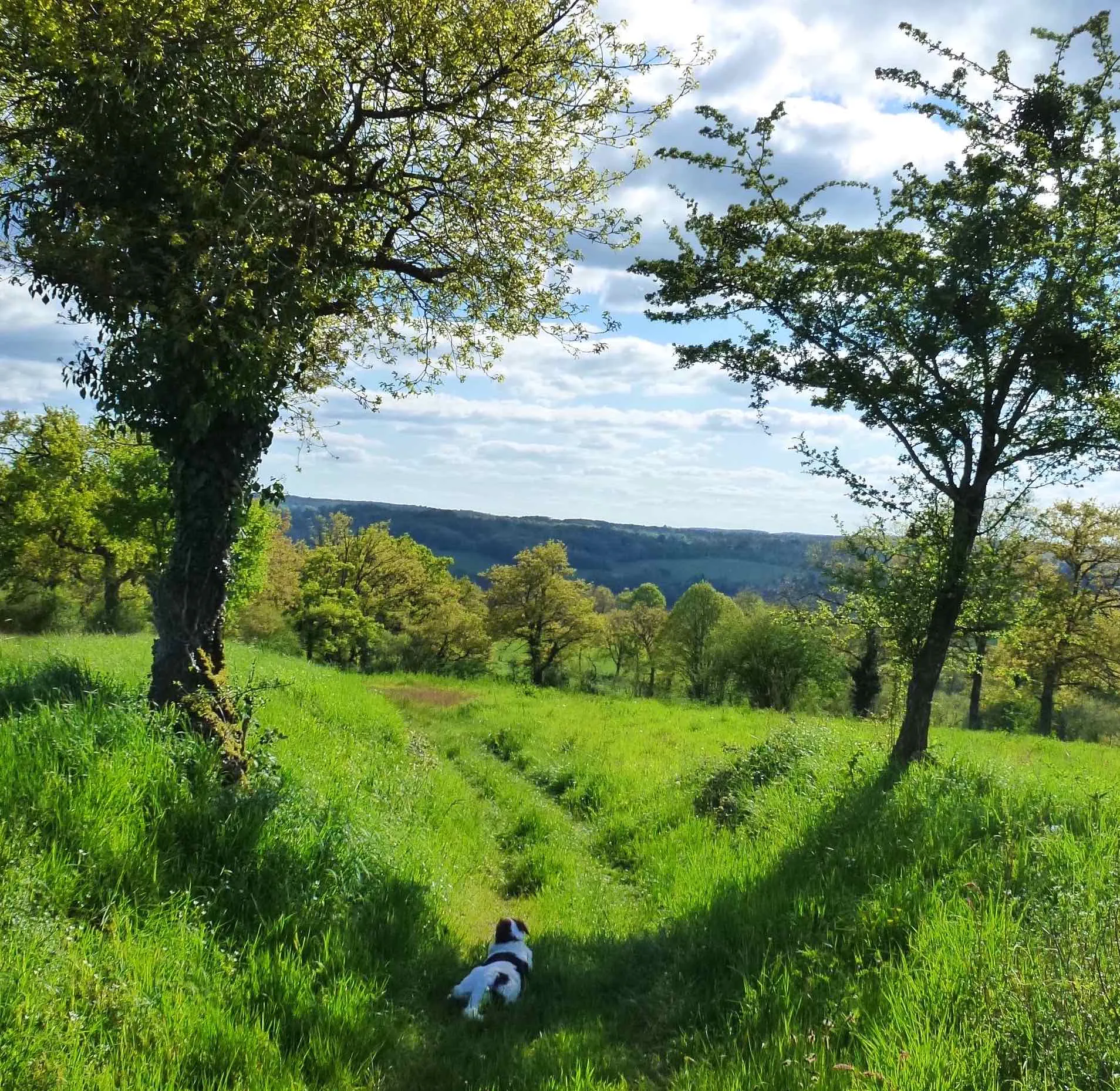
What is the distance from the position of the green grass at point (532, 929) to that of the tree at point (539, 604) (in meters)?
50.4

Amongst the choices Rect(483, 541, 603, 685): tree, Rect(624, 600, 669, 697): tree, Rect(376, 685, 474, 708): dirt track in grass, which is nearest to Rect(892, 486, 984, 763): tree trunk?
Rect(376, 685, 474, 708): dirt track in grass

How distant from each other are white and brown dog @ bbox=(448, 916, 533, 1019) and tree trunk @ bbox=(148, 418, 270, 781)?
346 centimetres

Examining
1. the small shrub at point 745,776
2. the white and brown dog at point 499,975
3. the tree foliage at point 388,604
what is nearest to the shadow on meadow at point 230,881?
the white and brown dog at point 499,975

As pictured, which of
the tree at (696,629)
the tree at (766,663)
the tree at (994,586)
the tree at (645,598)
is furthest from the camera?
the tree at (645,598)

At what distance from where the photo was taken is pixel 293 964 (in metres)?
4.75

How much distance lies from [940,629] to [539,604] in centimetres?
5123

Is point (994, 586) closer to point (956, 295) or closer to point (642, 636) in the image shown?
point (956, 295)

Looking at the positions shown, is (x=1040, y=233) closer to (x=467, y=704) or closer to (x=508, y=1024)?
(x=508, y=1024)

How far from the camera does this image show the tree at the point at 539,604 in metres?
59.8

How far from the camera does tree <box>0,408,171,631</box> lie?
3212 cm

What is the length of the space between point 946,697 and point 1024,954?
7867 centimetres

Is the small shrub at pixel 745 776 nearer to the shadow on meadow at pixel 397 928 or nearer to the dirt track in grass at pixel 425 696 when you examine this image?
the shadow on meadow at pixel 397 928

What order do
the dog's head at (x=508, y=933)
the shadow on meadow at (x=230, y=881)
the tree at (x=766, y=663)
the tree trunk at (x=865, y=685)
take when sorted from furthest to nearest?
the tree at (x=766, y=663) → the tree trunk at (x=865, y=685) → the dog's head at (x=508, y=933) → the shadow on meadow at (x=230, y=881)

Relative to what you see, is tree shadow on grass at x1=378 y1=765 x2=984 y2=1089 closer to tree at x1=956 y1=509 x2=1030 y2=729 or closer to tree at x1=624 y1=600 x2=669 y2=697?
tree at x1=956 y1=509 x2=1030 y2=729
